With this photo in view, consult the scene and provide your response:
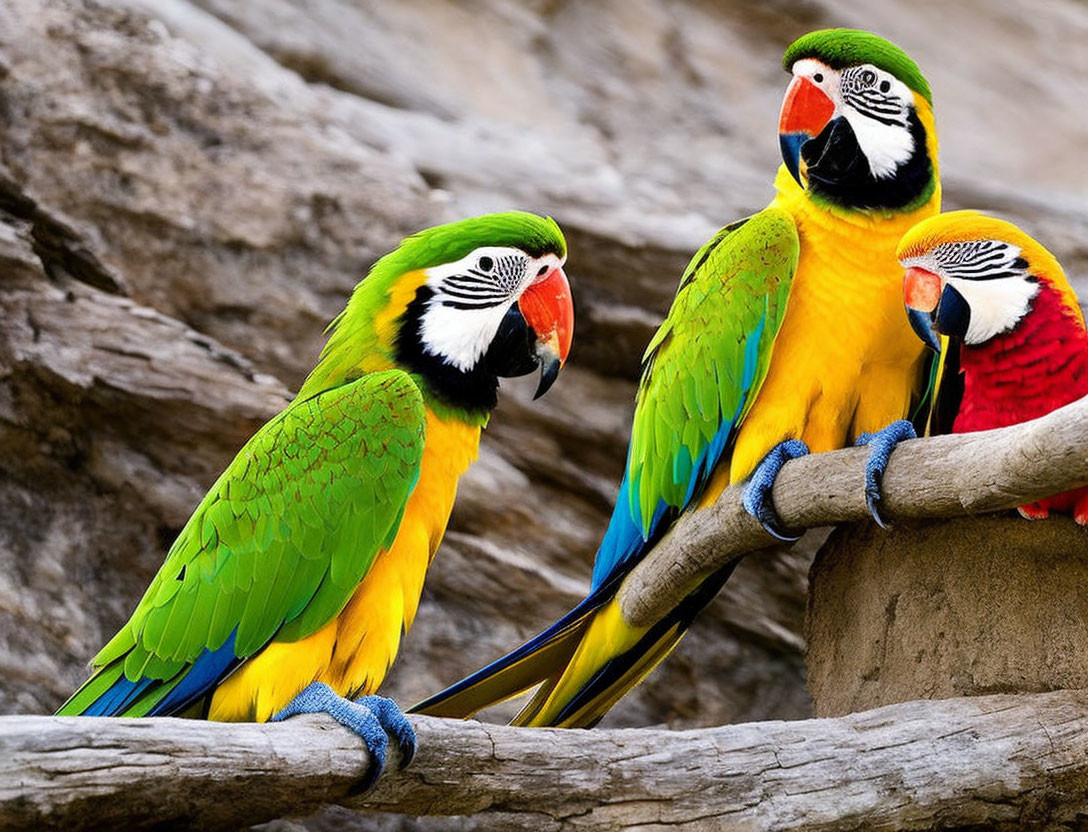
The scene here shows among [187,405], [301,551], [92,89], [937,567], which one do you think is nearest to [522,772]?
[301,551]

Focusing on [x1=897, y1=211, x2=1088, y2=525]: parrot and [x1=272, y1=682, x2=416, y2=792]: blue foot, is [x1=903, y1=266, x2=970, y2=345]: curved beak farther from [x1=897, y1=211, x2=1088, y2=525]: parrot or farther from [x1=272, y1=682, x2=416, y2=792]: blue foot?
[x1=272, y1=682, x2=416, y2=792]: blue foot

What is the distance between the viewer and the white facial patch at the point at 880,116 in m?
2.65

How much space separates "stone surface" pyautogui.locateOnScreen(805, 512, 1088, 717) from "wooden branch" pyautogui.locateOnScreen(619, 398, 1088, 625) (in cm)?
22

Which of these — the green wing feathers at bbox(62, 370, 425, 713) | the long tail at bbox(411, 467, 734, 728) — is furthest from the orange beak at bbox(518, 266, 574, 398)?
the long tail at bbox(411, 467, 734, 728)

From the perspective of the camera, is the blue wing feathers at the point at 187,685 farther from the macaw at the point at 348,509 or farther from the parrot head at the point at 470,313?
the parrot head at the point at 470,313

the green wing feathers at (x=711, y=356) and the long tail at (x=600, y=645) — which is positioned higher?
the green wing feathers at (x=711, y=356)

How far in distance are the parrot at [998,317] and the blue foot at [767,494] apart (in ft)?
1.12

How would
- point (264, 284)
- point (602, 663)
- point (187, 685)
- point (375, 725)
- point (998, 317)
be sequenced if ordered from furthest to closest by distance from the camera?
point (264, 284), point (602, 663), point (998, 317), point (187, 685), point (375, 725)

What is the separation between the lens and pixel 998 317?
7.84 feet

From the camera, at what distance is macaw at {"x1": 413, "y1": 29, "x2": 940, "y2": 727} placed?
262 cm

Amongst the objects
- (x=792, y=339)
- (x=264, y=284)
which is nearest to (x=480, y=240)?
(x=792, y=339)

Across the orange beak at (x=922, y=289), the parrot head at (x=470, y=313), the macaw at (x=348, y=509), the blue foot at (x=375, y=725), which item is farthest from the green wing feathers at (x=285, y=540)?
the orange beak at (x=922, y=289)

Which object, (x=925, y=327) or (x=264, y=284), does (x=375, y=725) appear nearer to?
(x=925, y=327)

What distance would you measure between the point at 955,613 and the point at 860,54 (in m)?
1.15
